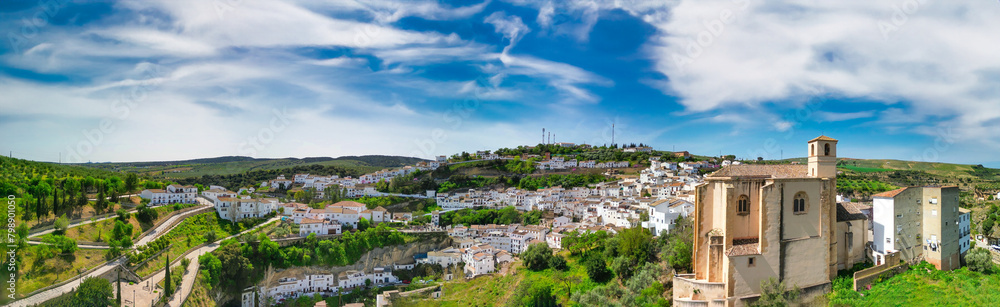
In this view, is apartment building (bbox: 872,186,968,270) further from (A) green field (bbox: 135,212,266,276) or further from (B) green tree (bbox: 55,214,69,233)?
(B) green tree (bbox: 55,214,69,233)

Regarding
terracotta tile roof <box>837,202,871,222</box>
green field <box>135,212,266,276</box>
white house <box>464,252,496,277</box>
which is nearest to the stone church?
terracotta tile roof <box>837,202,871,222</box>

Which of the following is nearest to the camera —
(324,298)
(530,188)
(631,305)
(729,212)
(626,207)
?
(729,212)

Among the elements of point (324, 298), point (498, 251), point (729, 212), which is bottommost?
point (324, 298)

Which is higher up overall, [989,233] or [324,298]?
[989,233]

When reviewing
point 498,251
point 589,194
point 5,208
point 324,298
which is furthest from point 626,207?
point 5,208

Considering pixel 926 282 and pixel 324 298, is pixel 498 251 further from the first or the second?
pixel 926 282

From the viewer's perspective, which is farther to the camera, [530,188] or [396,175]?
[396,175]
